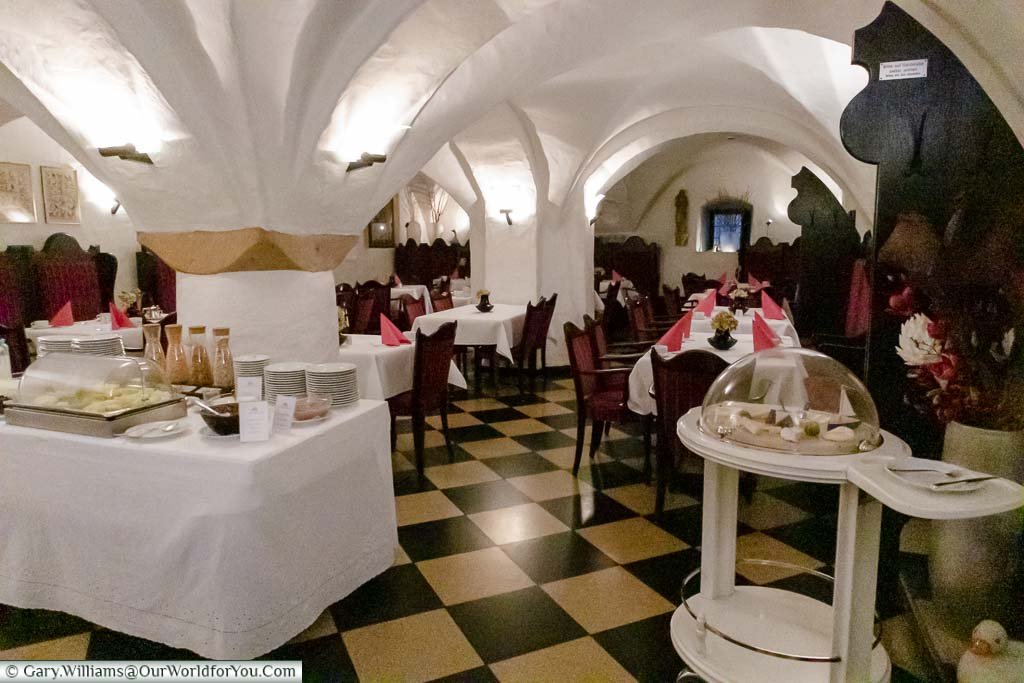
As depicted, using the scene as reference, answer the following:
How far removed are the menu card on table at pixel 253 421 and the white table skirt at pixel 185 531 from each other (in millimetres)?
39

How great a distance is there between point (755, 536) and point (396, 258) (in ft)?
38.5

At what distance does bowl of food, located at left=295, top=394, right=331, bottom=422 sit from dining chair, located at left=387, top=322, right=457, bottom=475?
162 cm

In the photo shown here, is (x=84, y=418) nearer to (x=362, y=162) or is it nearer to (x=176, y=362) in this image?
(x=176, y=362)

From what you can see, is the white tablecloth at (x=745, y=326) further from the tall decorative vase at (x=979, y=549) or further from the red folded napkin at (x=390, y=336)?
the tall decorative vase at (x=979, y=549)

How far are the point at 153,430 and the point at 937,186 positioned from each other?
9.70 feet

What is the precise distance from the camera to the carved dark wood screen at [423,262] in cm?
1412

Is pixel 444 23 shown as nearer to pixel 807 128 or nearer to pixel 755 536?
pixel 755 536

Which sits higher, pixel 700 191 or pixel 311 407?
pixel 700 191

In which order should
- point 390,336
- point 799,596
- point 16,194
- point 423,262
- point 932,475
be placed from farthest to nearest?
point 423,262 < point 16,194 < point 390,336 < point 799,596 < point 932,475

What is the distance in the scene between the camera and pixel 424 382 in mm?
4566

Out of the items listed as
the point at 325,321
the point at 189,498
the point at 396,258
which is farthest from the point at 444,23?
the point at 396,258

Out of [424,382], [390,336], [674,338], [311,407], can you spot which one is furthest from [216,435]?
[674,338]

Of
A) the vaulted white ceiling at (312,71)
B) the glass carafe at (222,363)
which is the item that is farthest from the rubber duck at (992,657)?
the glass carafe at (222,363)

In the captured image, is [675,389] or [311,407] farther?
[675,389]
